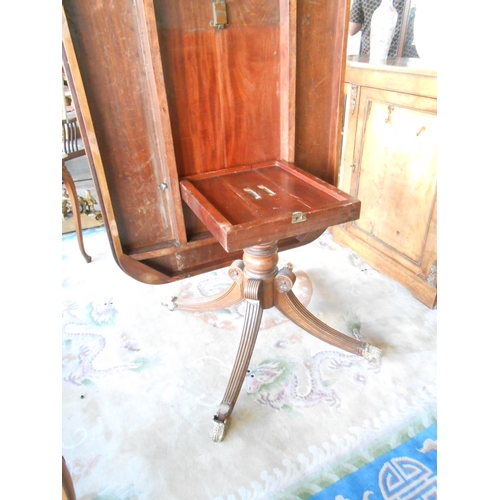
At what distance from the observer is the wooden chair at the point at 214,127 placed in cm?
85

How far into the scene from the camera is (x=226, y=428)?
3.60 feet

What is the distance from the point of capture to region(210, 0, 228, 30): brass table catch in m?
0.90

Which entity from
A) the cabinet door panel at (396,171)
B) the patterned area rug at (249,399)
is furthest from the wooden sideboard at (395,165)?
the patterned area rug at (249,399)

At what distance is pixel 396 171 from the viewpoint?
→ 1588mm

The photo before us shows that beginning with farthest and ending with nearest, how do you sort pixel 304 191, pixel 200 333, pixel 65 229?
pixel 65 229
pixel 200 333
pixel 304 191

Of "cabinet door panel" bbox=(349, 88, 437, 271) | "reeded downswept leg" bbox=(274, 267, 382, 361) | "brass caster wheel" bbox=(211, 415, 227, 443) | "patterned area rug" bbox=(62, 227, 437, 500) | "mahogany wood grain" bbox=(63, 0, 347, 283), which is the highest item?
"mahogany wood grain" bbox=(63, 0, 347, 283)

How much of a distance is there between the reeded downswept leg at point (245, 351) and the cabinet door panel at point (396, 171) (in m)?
0.80

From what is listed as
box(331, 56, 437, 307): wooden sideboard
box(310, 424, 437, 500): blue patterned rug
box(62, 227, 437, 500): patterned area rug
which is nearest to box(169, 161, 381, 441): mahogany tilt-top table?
box(62, 227, 437, 500): patterned area rug

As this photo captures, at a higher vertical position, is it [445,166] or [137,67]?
[137,67]

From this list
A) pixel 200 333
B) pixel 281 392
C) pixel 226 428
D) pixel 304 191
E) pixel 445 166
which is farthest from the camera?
pixel 200 333

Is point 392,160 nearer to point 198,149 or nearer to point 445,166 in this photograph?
point 445,166

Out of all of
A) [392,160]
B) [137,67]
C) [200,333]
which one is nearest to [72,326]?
[200,333]

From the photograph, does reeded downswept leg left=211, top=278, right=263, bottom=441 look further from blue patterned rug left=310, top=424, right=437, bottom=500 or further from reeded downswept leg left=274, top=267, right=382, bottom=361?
blue patterned rug left=310, top=424, right=437, bottom=500

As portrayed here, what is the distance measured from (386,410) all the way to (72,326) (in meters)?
1.24
